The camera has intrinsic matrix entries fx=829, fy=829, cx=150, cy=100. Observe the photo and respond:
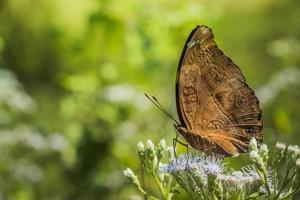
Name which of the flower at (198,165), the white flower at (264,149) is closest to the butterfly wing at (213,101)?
the flower at (198,165)

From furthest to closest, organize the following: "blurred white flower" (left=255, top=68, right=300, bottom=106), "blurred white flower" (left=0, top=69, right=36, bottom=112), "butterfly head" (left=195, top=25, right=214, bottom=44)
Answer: "blurred white flower" (left=0, top=69, right=36, bottom=112) → "blurred white flower" (left=255, top=68, right=300, bottom=106) → "butterfly head" (left=195, top=25, right=214, bottom=44)

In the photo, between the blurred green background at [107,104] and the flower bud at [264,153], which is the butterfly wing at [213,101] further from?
the blurred green background at [107,104]

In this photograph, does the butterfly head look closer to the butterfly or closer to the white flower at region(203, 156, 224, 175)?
the butterfly

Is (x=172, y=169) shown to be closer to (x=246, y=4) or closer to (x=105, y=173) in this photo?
(x=105, y=173)

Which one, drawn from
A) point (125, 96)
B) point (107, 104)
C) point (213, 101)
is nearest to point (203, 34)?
point (213, 101)

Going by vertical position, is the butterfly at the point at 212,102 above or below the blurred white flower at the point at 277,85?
below

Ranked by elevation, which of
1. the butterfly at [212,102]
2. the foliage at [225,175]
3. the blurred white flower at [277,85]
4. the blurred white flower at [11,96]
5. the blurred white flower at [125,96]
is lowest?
the foliage at [225,175]

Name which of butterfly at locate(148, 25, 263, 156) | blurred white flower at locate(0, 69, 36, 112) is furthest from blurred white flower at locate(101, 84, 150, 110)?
butterfly at locate(148, 25, 263, 156)

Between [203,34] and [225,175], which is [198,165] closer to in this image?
[225,175]
